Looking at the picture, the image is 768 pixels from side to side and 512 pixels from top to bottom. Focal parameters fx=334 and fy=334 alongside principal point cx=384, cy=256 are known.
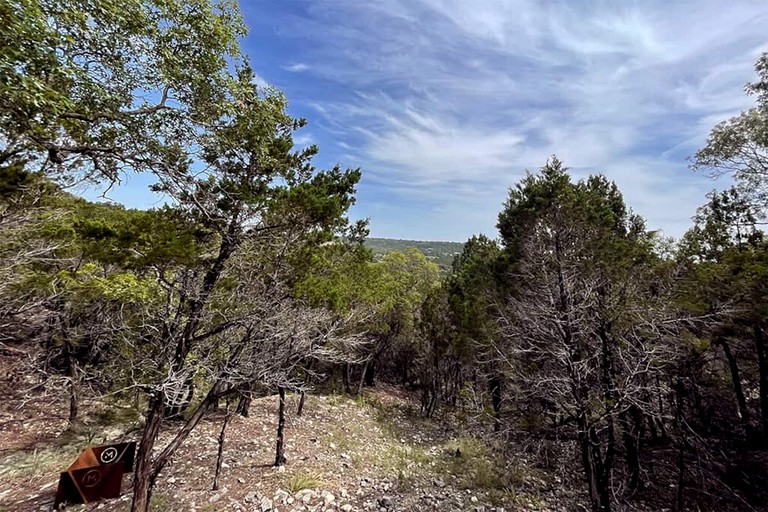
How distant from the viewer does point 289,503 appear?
6586 millimetres

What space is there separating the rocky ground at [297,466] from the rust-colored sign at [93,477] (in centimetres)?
20

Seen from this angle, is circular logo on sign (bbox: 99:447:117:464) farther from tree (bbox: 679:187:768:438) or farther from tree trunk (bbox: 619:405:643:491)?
tree (bbox: 679:187:768:438)

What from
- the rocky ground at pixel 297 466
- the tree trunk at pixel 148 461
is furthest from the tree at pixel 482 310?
the tree trunk at pixel 148 461

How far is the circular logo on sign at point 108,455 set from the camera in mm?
6518

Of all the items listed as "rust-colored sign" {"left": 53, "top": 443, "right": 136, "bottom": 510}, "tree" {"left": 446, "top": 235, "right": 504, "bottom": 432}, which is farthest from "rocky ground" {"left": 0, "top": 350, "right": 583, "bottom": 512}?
"tree" {"left": 446, "top": 235, "right": 504, "bottom": 432}

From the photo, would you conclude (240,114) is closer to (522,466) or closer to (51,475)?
(51,475)

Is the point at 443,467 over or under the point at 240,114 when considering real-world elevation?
under

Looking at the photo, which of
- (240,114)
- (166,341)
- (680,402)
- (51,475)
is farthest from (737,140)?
(51,475)

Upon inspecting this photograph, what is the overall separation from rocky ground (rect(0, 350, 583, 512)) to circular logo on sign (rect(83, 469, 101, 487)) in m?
0.38

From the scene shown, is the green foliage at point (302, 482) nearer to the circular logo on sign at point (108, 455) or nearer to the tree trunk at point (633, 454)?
the circular logo on sign at point (108, 455)

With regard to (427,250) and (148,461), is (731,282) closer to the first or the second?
(148,461)

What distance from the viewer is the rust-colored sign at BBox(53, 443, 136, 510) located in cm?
618

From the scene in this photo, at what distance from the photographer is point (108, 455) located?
6.64 m

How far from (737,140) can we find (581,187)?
3499mm
